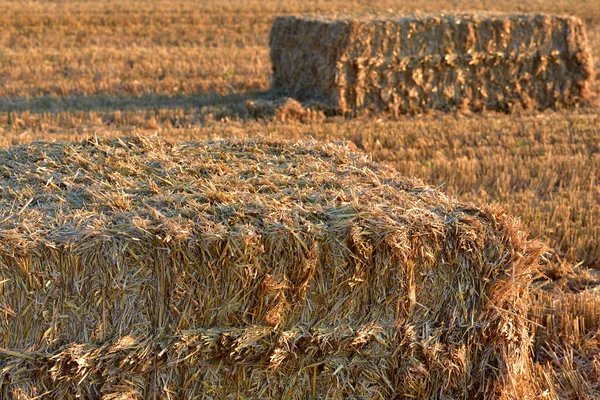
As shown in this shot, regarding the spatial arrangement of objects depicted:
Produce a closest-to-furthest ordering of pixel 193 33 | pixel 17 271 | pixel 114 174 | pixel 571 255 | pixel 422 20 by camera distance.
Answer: pixel 17 271 → pixel 114 174 → pixel 571 255 → pixel 422 20 → pixel 193 33

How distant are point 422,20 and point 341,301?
1022 cm

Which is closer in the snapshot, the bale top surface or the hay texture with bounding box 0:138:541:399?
the hay texture with bounding box 0:138:541:399

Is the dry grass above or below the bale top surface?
below

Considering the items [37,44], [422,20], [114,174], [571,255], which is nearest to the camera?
[114,174]

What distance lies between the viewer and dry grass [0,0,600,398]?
6.93 m

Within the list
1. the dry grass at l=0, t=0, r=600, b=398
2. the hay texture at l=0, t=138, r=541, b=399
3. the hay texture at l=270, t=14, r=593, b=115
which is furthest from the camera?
the hay texture at l=270, t=14, r=593, b=115

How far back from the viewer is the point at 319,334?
379 cm

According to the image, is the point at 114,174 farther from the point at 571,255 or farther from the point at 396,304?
the point at 571,255

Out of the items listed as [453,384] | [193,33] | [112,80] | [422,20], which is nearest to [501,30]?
[422,20]

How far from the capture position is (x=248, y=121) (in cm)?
1217

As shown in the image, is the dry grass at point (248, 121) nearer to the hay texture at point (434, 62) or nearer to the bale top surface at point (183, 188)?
the hay texture at point (434, 62)

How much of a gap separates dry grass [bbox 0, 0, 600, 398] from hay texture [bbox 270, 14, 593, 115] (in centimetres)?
59

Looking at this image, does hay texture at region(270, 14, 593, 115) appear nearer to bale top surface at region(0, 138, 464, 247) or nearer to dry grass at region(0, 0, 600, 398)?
dry grass at region(0, 0, 600, 398)

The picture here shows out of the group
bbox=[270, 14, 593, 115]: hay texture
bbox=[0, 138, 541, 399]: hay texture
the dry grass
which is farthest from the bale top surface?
bbox=[270, 14, 593, 115]: hay texture
